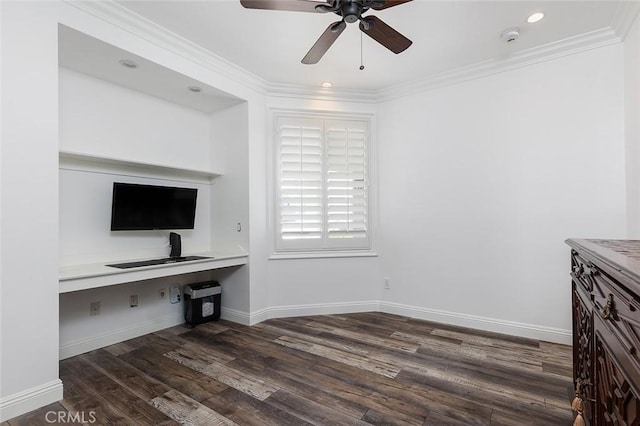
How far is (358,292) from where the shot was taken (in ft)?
13.1

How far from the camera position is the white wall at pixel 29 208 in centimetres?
193

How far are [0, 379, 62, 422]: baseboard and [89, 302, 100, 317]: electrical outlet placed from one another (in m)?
0.87

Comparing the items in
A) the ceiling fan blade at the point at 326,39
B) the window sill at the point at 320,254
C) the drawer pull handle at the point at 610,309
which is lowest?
the window sill at the point at 320,254

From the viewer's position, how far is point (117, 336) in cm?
308

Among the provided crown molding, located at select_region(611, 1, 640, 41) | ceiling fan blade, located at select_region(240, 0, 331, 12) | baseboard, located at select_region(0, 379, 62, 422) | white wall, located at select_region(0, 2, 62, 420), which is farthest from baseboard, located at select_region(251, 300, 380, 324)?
crown molding, located at select_region(611, 1, 640, 41)

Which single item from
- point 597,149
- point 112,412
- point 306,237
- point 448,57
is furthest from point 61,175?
point 597,149

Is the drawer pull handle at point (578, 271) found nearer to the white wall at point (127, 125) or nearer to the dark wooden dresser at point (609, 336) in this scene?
the dark wooden dresser at point (609, 336)

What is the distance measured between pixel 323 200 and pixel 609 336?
305 centimetres

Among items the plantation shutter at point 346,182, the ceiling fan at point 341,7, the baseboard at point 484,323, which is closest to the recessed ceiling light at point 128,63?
the ceiling fan at point 341,7

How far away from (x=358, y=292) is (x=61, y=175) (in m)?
3.29

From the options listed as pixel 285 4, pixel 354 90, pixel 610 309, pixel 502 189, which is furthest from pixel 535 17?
pixel 610 309

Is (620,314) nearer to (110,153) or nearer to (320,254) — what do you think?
(320,254)

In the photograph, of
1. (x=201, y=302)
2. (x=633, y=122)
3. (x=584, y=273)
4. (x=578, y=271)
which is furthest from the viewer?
(x=201, y=302)

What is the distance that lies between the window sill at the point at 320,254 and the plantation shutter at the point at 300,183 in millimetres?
95
